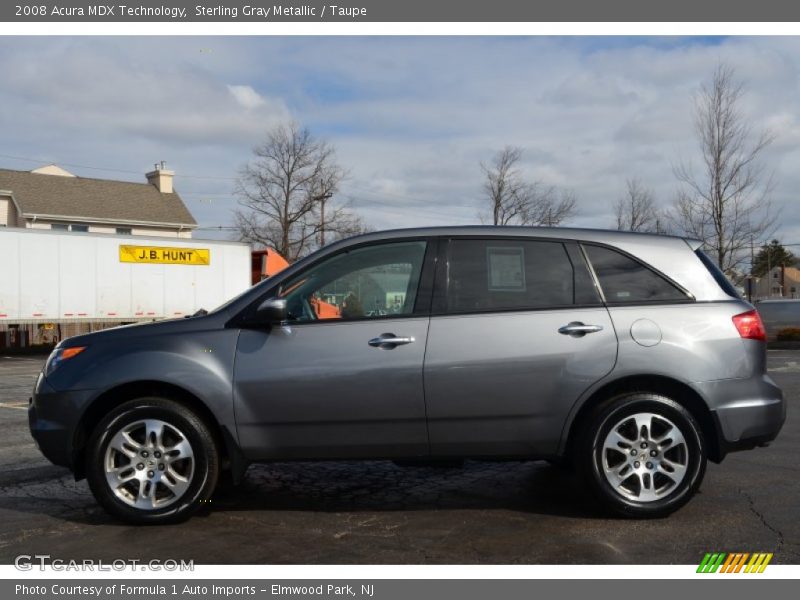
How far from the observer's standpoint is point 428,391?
15.7 feet

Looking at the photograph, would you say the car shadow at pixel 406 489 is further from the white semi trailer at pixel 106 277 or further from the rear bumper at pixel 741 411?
the white semi trailer at pixel 106 277

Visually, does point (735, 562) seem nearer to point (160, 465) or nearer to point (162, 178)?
point (160, 465)

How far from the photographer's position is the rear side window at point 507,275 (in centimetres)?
495

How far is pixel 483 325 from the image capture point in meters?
4.84

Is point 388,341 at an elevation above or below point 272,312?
below

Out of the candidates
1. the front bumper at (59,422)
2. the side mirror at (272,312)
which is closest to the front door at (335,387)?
the side mirror at (272,312)

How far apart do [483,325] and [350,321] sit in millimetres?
808

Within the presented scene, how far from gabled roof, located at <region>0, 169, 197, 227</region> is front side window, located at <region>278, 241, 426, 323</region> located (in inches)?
1329

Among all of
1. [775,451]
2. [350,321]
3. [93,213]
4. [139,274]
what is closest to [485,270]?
[350,321]

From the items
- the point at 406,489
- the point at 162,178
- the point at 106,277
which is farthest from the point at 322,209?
the point at 406,489

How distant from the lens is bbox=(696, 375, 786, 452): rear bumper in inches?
190

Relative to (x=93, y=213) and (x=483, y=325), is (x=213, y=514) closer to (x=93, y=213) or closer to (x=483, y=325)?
(x=483, y=325)

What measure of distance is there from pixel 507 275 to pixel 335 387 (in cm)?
127

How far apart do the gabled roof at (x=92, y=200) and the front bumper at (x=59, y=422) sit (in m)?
33.3
